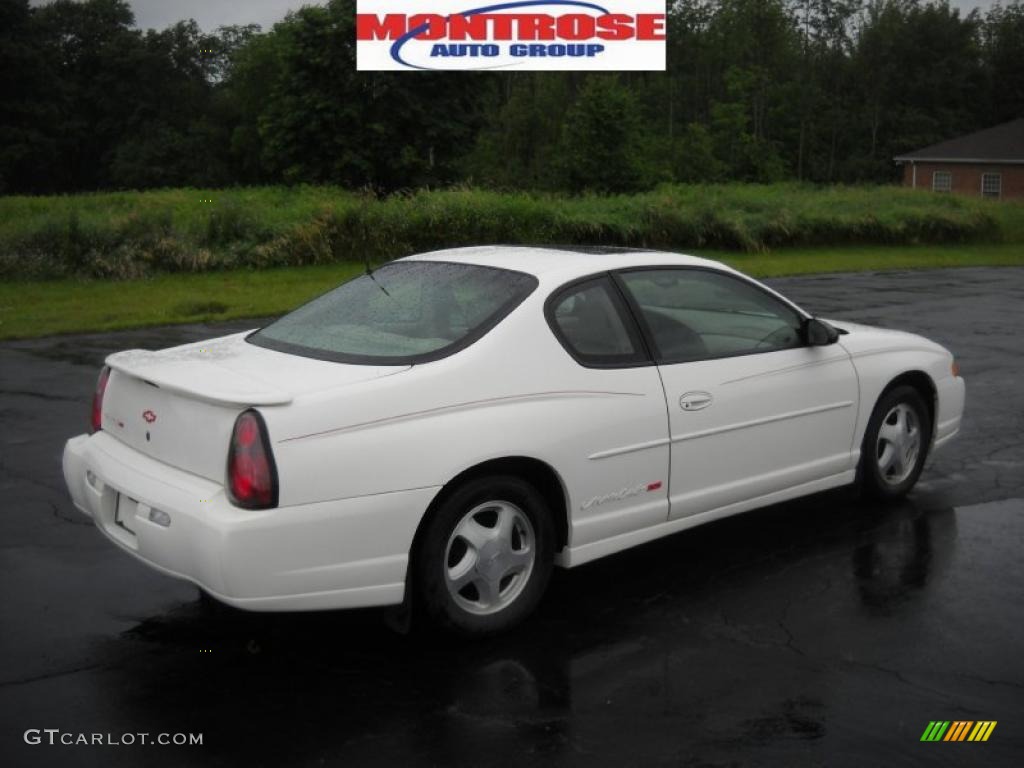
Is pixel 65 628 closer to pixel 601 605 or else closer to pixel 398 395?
pixel 398 395

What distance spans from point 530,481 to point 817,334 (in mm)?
1901

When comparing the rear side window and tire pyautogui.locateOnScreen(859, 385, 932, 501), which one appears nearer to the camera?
the rear side window

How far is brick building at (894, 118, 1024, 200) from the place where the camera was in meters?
64.6

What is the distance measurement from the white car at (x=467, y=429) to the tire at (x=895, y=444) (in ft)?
0.61

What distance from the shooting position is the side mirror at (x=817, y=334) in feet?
19.6

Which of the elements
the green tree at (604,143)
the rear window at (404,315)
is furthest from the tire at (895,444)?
the green tree at (604,143)

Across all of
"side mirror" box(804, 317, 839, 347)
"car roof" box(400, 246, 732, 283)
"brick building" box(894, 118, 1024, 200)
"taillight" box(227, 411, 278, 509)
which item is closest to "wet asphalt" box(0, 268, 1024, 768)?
"taillight" box(227, 411, 278, 509)

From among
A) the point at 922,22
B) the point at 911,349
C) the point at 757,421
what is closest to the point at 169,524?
the point at 757,421

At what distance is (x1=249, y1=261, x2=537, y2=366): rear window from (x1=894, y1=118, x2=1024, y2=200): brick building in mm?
63368

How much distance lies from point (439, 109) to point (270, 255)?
1206 inches

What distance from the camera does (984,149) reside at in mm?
66062

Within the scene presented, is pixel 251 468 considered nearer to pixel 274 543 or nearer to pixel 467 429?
pixel 274 543

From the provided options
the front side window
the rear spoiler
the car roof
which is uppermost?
the car roof

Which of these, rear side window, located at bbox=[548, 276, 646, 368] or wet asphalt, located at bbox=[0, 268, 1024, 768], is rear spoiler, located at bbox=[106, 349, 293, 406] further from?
rear side window, located at bbox=[548, 276, 646, 368]
